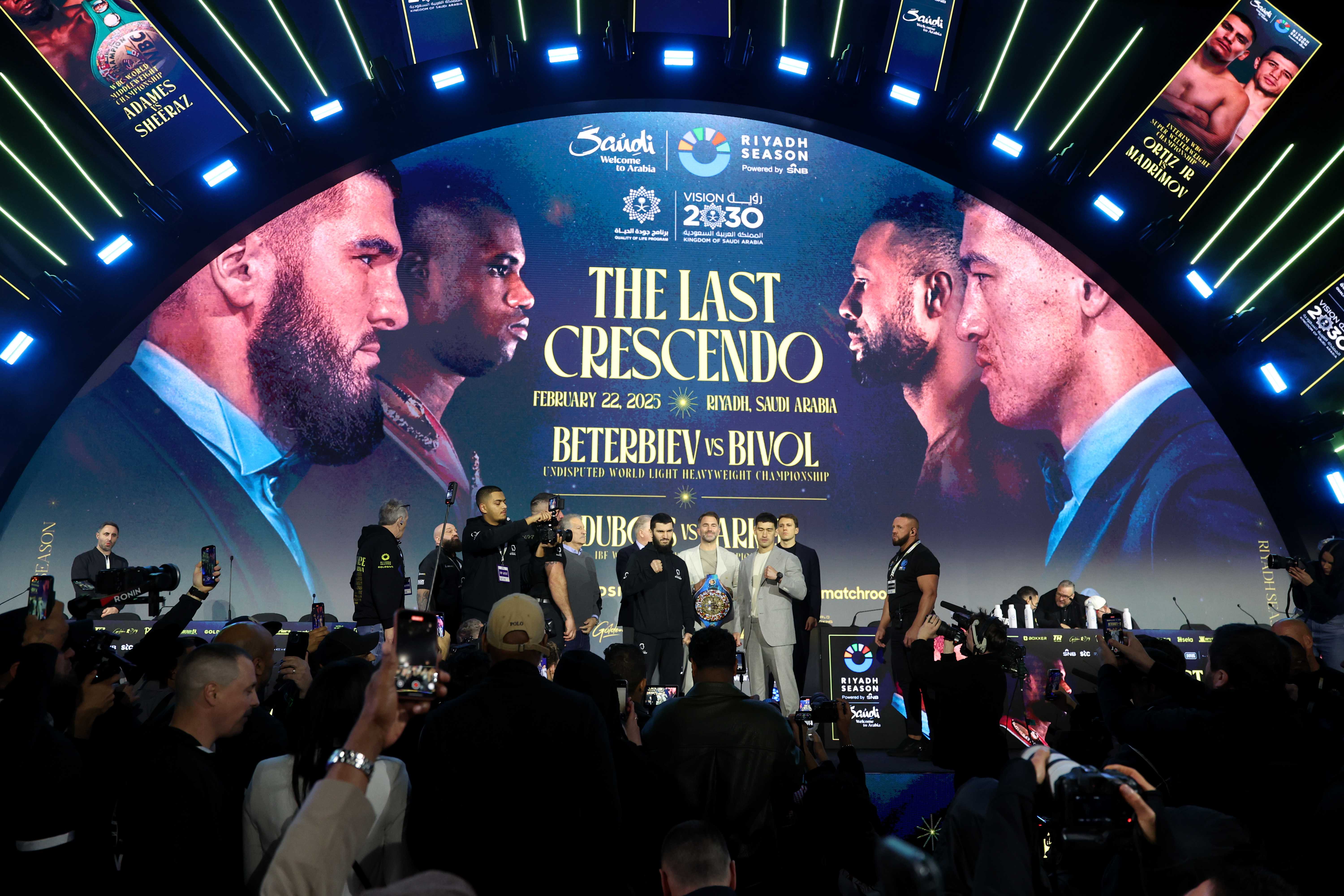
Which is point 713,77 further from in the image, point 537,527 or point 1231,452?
point 1231,452

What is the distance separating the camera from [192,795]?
1985 mm

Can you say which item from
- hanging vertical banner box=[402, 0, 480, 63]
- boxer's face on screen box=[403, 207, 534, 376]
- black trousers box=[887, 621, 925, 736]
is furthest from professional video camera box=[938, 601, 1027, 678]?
hanging vertical banner box=[402, 0, 480, 63]

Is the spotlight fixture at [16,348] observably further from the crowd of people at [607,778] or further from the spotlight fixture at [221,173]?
the crowd of people at [607,778]

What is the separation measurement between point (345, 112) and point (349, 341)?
102 inches

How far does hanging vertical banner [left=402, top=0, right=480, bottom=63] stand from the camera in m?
9.64

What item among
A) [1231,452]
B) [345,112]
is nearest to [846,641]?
[1231,452]

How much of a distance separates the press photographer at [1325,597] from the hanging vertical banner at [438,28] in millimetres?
9915

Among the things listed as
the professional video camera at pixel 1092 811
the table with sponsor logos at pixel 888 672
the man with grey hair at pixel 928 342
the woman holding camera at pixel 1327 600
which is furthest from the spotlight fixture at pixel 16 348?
the woman holding camera at pixel 1327 600

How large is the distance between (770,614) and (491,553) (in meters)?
2.60

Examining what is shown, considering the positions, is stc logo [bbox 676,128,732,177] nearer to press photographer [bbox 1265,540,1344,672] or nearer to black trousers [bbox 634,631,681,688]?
black trousers [bbox 634,631,681,688]

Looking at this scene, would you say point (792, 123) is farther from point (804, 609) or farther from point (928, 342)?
point (804, 609)

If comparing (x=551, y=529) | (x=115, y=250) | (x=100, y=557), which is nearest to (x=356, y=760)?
(x=551, y=529)

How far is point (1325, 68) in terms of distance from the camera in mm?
9195

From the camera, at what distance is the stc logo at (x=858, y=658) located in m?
6.91
